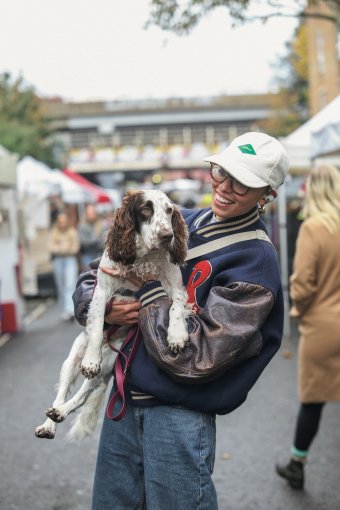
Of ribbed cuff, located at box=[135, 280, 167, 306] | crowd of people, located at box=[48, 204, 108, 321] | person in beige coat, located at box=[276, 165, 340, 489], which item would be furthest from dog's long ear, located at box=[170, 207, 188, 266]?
crowd of people, located at box=[48, 204, 108, 321]

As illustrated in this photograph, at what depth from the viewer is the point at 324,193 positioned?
15.3ft

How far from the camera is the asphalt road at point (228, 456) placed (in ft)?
14.9

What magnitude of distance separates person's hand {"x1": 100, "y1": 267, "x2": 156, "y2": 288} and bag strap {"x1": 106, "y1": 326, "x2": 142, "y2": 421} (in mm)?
186

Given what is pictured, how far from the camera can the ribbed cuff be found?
259 cm

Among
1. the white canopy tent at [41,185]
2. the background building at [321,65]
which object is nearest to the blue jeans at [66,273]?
the white canopy tent at [41,185]

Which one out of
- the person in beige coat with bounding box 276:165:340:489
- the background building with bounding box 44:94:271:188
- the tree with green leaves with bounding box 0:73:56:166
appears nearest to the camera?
the person in beige coat with bounding box 276:165:340:489

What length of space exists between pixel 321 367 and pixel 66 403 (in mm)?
2293

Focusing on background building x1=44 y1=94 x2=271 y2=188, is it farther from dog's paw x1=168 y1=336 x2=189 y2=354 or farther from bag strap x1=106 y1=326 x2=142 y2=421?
dog's paw x1=168 y1=336 x2=189 y2=354

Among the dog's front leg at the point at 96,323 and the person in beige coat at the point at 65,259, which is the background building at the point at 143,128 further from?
the dog's front leg at the point at 96,323

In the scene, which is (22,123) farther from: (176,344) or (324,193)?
(176,344)

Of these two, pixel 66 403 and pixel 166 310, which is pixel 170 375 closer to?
pixel 166 310

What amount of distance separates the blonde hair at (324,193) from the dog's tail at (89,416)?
7.47ft

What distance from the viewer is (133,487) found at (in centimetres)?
270

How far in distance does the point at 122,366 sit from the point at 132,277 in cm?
37
